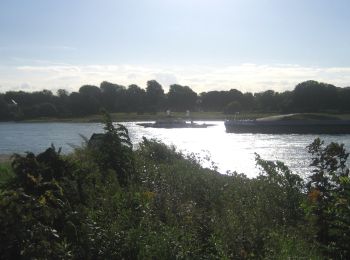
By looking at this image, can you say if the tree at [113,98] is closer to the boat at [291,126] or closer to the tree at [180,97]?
the tree at [180,97]

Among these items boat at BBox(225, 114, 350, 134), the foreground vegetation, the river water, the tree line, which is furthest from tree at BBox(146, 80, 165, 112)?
the foreground vegetation

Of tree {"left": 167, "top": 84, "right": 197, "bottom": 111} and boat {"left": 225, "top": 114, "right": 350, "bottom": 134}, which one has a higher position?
tree {"left": 167, "top": 84, "right": 197, "bottom": 111}

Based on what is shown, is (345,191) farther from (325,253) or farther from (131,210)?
(131,210)

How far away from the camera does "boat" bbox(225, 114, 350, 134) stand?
99500mm

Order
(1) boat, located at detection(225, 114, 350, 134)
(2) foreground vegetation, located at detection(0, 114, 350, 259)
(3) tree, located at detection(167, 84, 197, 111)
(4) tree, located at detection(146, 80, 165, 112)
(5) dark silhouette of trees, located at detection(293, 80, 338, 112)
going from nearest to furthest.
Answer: (2) foreground vegetation, located at detection(0, 114, 350, 259)
(1) boat, located at detection(225, 114, 350, 134)
(5) dark silhouette of trees, located at detection(293, 80, 338, 112)
(4) tree, located at detection(146, 80, 165, 112)
(3) tree, located at detection(167, 84, 197, 111)

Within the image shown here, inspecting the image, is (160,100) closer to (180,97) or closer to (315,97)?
(180,97)

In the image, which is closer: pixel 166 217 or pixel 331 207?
pixel 331 207

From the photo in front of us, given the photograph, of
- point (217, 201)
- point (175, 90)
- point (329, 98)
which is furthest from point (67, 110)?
point (217, 201)

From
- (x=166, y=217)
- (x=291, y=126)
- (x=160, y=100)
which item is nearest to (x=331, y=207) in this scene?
(x=166, y=217)

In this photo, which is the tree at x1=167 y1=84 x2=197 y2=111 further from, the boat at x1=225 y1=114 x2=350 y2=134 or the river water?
the river water

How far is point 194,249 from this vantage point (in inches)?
264

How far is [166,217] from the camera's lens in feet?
27.1

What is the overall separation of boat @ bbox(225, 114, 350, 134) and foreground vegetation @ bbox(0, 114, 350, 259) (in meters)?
90.6

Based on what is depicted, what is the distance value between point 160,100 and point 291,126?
82.3m
